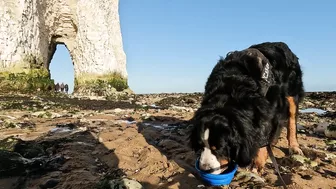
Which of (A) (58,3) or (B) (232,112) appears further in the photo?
(A) (58,3)

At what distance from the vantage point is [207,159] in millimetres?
3422

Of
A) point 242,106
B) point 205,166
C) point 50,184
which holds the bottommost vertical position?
point 50,184

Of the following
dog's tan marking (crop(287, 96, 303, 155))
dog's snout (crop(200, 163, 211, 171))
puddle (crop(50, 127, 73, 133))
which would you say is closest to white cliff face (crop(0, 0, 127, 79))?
puddle (crop(50, 127, 73, 133))

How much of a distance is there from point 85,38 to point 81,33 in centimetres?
60

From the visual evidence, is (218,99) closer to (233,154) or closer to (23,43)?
(233,154)

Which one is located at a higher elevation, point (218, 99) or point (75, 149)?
point (218, 99)

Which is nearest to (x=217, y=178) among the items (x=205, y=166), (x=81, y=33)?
(x=205, y=166)

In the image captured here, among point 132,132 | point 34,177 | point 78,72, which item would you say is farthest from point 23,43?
point 34,177

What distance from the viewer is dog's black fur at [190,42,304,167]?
3.51 meters

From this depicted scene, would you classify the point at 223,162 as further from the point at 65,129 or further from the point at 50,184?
the point at 65,129

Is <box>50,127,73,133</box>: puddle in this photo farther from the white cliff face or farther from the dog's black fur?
the white cliff face

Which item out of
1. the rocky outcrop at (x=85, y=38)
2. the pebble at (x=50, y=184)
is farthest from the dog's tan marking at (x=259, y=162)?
the rocky outcrop at (x=85, y=38)

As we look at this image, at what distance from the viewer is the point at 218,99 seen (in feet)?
12.8

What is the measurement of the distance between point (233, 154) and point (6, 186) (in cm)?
299
